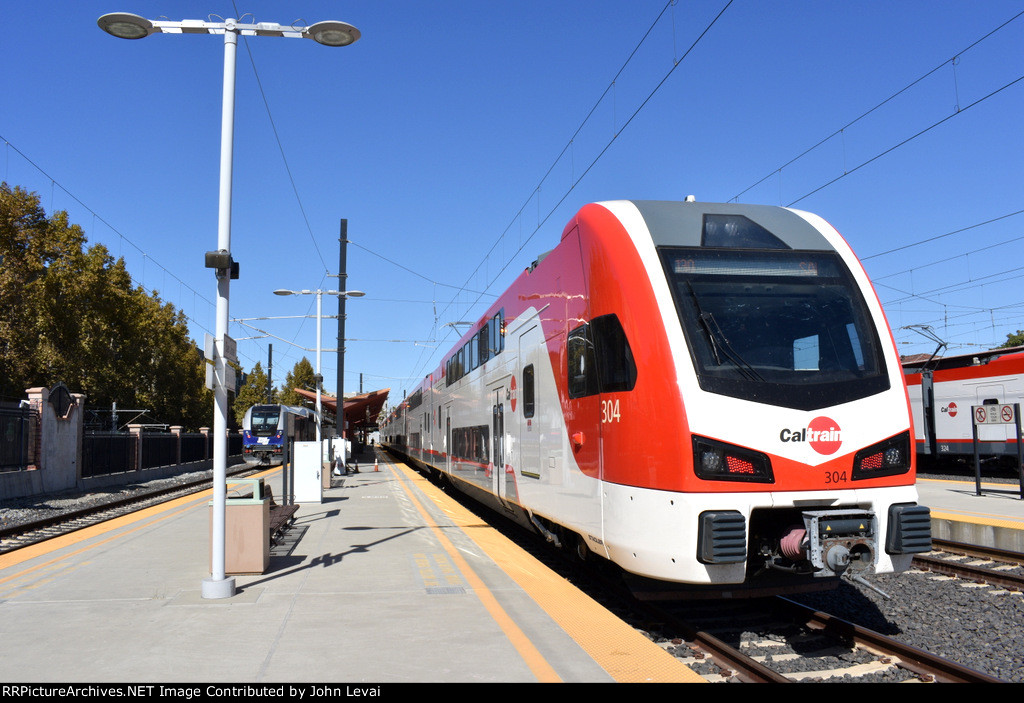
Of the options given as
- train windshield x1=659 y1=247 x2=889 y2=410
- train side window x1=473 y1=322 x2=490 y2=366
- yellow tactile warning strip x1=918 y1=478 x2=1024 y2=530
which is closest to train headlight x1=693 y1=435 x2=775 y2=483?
train windshield x1=659 y1=247 x2=889 y2=410

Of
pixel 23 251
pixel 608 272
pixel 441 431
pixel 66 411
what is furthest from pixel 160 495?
pixel 608 272

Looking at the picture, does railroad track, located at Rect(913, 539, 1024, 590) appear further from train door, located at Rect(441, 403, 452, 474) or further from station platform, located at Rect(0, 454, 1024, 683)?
train door, located at Rect(441, 403, 452, 474)

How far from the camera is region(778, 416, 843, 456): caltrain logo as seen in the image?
18.5 feet

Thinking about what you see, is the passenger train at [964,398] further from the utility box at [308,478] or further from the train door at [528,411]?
the utility box at [308,478]

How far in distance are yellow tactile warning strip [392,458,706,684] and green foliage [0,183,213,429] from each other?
22925 millimetres

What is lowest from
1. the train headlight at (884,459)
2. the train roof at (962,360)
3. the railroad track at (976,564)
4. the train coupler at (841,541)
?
the railroad track at (976,564)

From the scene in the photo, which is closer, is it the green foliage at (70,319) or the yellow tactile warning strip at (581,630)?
the yellow tactile warning strip at (581,630)

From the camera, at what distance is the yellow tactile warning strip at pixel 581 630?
16.3 feet

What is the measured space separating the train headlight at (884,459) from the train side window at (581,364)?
6.88ft

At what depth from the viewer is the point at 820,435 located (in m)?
5.70

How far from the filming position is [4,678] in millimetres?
4828

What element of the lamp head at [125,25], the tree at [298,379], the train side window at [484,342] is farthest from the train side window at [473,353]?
the tree at [298,379]

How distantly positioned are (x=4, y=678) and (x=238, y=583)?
3.21 meters
